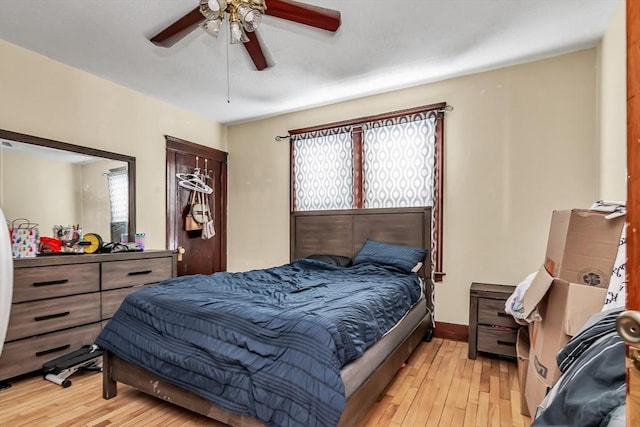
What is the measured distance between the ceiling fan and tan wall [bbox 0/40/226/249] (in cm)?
159

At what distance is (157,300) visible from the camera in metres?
2.01

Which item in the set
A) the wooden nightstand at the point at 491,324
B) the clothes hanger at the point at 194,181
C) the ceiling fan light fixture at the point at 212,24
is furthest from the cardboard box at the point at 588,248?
the clothes hanger at the point at 194,181

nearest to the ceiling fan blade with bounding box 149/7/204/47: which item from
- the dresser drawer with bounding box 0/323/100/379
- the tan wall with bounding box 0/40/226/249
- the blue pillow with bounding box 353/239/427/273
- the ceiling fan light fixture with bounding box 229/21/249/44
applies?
the ceiling fan light fixture with bounding box 229/21/249/44

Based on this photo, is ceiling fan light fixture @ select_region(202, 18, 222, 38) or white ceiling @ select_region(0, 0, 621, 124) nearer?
ceiling fan light fixture @ select_region(202, 18, 222, 38)

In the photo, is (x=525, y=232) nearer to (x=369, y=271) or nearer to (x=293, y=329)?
(x=369, y=271)

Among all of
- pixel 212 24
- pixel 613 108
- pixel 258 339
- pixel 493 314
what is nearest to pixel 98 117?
pixel 212 24

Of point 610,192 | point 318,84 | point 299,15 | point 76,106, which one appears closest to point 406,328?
point 610,192

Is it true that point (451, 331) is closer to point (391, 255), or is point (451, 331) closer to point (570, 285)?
point (391, 255)

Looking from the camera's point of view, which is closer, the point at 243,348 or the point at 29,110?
the point at 243,348

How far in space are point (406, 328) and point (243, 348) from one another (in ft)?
4.58

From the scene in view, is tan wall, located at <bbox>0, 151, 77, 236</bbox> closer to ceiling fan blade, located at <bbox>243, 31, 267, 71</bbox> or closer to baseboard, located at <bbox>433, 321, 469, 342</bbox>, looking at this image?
ceiling fan blade, located at <bbox>243, 31, 267, 71</bbox>

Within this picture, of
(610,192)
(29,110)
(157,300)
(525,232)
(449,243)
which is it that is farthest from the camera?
(449,243)

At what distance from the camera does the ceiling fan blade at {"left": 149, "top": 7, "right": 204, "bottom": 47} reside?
190 cm

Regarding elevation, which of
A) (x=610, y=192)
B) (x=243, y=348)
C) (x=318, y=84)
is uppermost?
(x=318, y=84)
